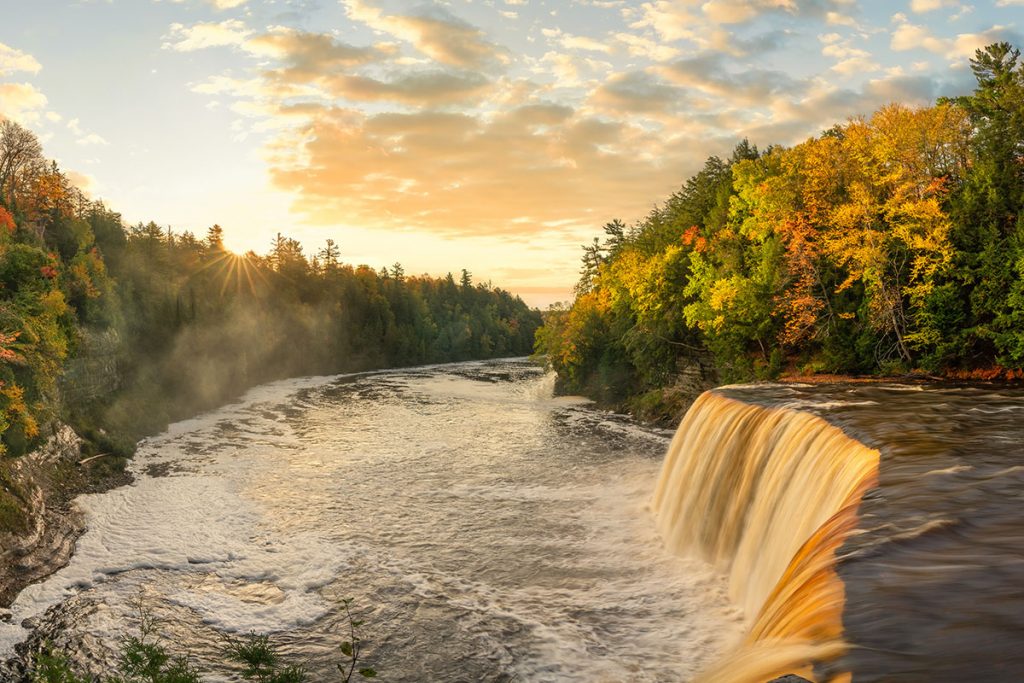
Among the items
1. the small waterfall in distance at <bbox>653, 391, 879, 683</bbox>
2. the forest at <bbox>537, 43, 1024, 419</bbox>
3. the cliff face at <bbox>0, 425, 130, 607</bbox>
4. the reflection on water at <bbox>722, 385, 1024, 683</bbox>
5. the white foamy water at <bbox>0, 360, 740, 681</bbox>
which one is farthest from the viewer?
the forest at <bbox>537, 43, 1024, 419</bbox>

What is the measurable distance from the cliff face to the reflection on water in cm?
1795

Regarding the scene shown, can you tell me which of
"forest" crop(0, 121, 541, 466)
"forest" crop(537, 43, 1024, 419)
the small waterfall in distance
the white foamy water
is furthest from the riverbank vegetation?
"forest" crop(537, 43, 1024, 419)

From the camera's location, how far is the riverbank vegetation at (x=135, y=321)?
90.1 ft

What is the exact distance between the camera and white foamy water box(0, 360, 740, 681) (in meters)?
11.9

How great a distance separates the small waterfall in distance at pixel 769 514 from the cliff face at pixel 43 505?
16.8 m

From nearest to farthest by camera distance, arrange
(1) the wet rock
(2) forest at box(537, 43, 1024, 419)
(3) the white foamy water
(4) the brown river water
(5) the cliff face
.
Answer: (4) the brown river water → (1) the wet rock → (3) the white foamy water → (5) the cliff face → (2) forest at box(537, 43, 1024, 419)

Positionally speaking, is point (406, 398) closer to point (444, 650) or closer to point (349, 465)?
point (349, 465)

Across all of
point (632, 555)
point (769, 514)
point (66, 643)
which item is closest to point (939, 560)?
point (769, 514)

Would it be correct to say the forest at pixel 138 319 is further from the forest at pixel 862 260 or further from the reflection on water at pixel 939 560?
the forest at pixel 862 260

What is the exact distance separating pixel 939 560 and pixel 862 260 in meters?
25.2

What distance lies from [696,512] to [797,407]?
4.17 metres

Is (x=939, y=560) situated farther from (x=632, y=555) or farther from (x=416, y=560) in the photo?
(x=416, y=560)

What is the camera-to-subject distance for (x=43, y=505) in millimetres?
20500

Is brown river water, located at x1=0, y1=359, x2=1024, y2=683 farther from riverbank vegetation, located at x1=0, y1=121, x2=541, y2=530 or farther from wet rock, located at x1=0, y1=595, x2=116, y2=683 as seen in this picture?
riverbank vegetation, located at x1=0, y1=121, x2=541, y2=530
